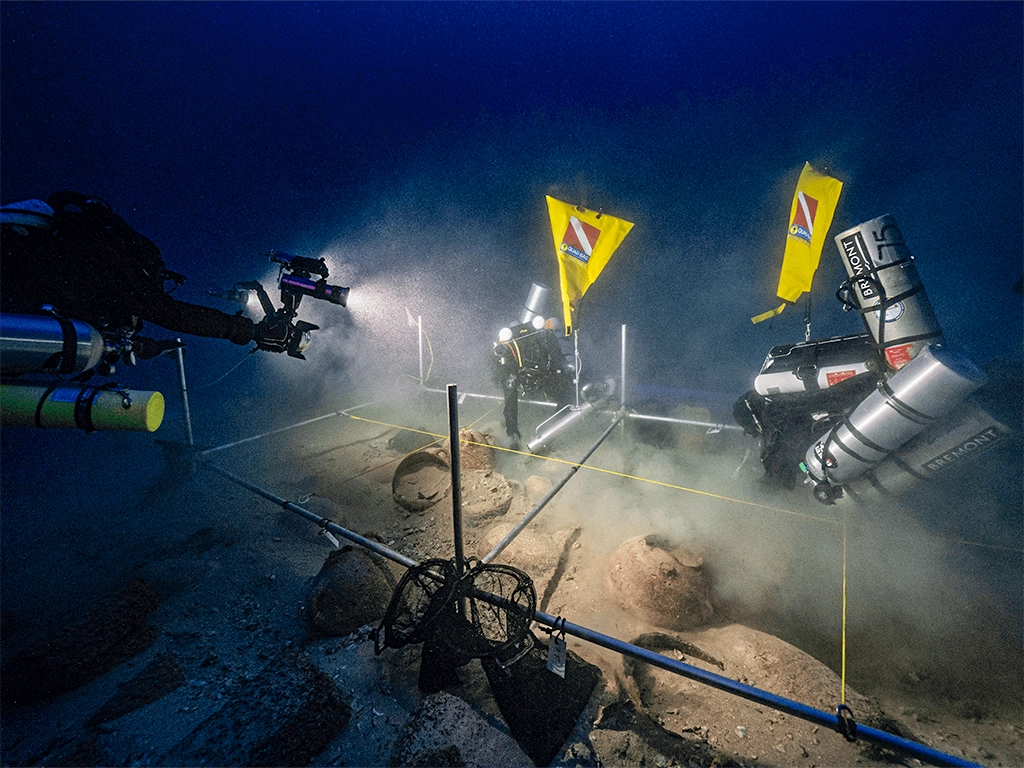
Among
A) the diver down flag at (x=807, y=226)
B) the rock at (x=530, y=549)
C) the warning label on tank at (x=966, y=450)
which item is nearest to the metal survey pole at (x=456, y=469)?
the rock at (x=530, y=549)

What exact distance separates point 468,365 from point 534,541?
11.0m

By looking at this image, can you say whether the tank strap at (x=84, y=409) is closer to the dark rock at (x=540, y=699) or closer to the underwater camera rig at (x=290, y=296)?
the underwater camera rig at (x=290, y=296)

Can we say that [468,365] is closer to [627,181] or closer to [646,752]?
[627,181]

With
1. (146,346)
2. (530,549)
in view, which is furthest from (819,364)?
(146,346)

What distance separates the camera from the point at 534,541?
443 centimetres

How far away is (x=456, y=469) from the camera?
227cm

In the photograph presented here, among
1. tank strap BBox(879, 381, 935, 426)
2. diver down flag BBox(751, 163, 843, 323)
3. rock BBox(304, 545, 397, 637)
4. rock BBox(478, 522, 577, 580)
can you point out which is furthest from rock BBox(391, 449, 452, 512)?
diver down flag BBox(751, 163, 843, 323)

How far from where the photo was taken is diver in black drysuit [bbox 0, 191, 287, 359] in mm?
2771

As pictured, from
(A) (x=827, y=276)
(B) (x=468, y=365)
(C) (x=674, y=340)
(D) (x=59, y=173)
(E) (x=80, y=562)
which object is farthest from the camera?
(B) (x=468, y=365)

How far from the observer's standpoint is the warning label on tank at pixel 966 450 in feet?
11.4

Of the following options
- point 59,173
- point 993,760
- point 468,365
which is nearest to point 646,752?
point 993,760

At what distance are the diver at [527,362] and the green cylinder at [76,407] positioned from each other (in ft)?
16.9

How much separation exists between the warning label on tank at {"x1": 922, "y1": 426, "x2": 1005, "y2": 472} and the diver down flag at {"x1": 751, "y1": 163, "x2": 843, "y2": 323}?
3573 mm

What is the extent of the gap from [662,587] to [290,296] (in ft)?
18.5
